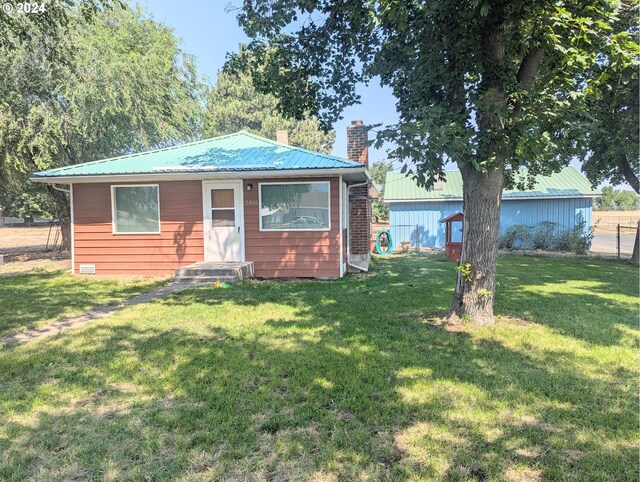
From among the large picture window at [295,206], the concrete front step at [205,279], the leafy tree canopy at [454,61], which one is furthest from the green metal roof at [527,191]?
the leafy tree canopy at [454,61]

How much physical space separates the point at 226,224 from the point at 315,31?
206 inches

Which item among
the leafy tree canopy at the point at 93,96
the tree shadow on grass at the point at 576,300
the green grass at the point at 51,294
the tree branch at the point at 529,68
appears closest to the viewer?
the tree branch at the point at 529,68

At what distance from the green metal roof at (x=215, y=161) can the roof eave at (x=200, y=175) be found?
6 cm

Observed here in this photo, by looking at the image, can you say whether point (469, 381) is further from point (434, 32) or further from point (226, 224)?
point (226, 224)

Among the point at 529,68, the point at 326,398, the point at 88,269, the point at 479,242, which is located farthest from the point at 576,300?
the point at 88,269

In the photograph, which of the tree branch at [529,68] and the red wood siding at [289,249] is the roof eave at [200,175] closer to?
the red wood siding at [289,249]

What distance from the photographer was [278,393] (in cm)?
319

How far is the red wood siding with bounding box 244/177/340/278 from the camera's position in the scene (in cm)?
927

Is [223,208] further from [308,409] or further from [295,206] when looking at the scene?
[308,409]

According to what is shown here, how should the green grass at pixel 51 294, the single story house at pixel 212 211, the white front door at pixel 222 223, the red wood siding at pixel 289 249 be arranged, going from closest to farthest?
the green grass at pixel 51 294 < the single story house at pixel 212 211 < the red wood siding at pixel 289 249 < the white front door at pixel 222 223

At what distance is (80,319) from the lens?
5.64 meters

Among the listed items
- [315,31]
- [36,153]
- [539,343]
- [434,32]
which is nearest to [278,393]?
[539,343]

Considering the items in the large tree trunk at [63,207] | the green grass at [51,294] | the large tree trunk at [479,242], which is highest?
the large tree trunk at [63,207]

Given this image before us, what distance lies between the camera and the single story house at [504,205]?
18.3 m
